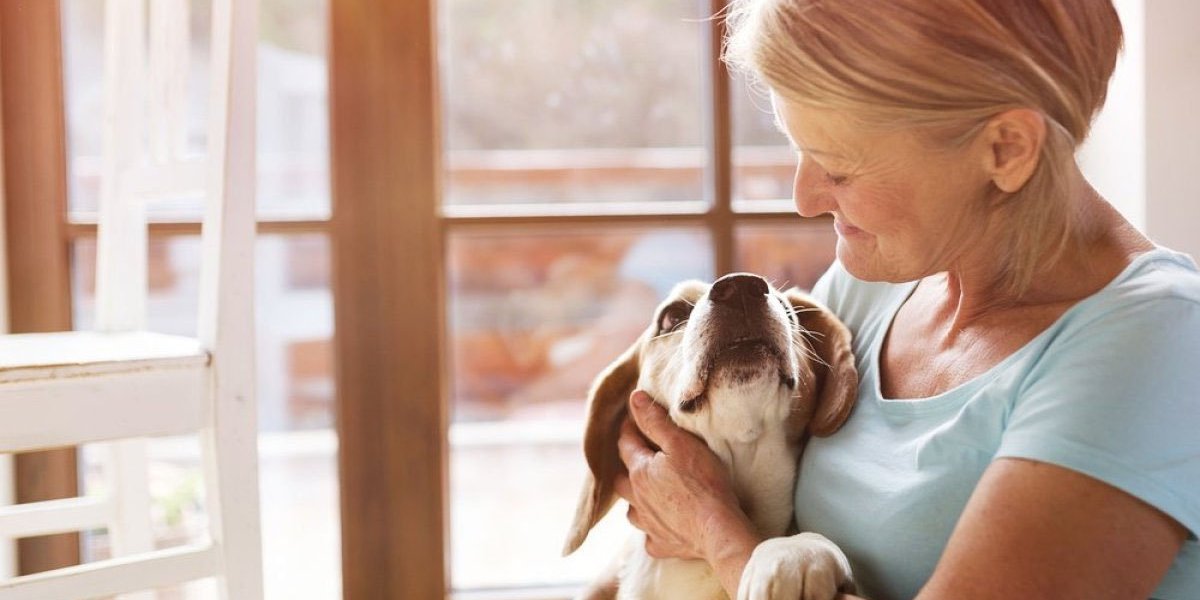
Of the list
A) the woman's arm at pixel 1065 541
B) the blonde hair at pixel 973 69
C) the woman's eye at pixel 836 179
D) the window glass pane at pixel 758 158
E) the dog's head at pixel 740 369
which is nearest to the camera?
the woman's arm at pixel 1065 541

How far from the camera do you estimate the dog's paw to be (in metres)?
0.87

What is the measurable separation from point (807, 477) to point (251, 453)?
0.65 metres

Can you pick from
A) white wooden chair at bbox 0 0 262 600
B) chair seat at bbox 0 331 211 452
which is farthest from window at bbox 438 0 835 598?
chair seat at bbox 0 331 211 452

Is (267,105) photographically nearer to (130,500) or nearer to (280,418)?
(280,418)

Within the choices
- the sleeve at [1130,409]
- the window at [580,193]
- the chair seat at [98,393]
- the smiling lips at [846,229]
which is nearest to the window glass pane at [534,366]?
the window at [580,193]

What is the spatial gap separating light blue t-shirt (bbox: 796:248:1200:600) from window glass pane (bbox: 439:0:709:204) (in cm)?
87

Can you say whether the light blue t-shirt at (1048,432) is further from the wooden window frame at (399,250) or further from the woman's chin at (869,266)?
the wooden window frame at (399,250)

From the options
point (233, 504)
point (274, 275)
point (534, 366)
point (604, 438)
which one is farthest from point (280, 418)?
point (604, 438)

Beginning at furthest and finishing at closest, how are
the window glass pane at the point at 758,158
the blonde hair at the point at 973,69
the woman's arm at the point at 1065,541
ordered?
the window glass pane at the point at 758,158 → the blonde hair at the point at 973,69 → the woman's arm at the point at 1065,541

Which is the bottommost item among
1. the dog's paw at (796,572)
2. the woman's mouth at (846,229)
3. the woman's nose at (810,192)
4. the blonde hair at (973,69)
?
the dog's paw at (796,572)

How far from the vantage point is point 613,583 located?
4.30 ft

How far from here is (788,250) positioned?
1.78m

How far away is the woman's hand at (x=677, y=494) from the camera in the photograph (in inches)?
40.3

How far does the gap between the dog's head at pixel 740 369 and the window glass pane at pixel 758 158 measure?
0.56 metres
